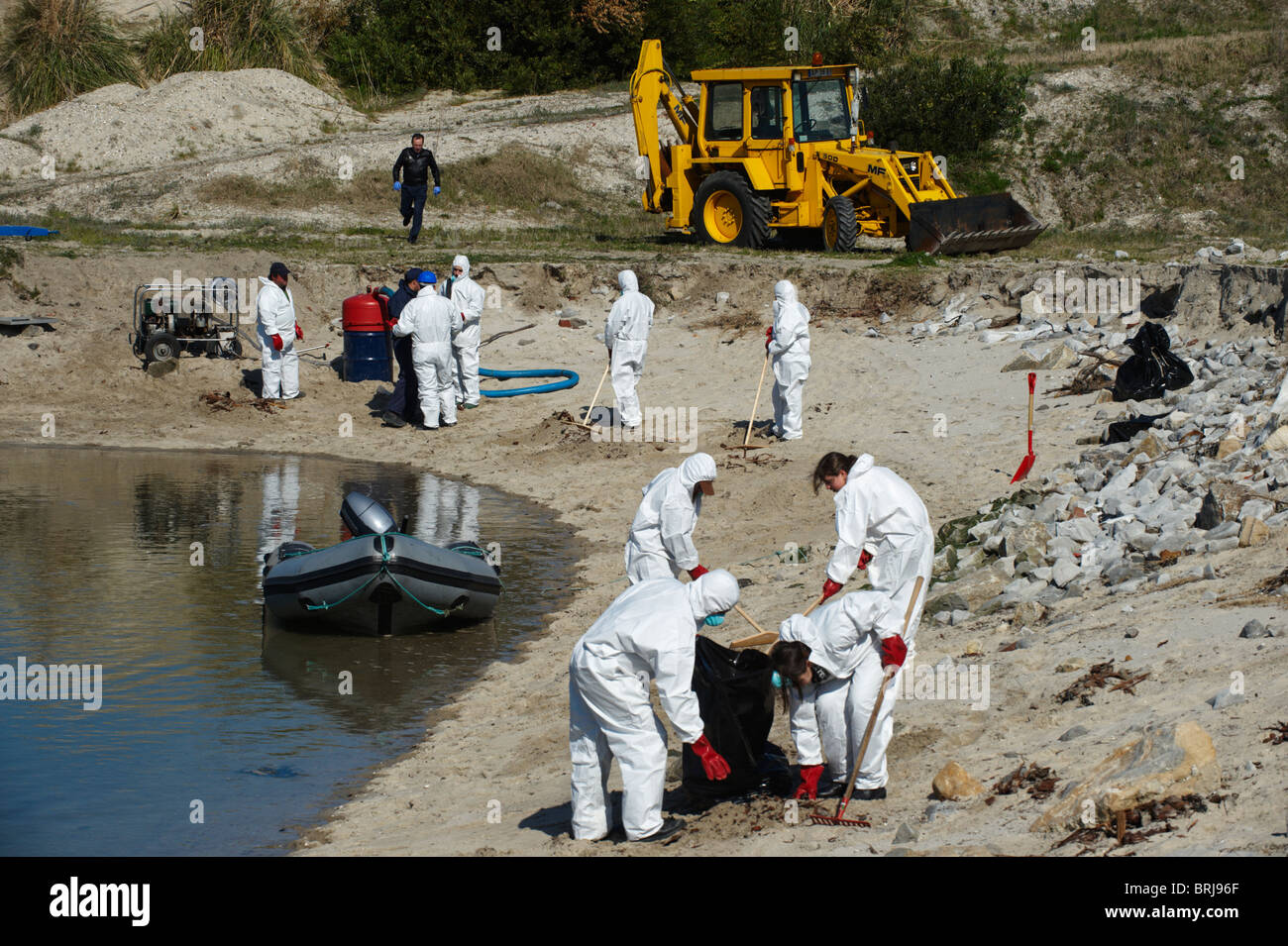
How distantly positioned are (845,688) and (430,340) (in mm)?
11290

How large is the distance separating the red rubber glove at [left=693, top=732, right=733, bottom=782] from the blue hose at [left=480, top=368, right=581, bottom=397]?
12.6 meters

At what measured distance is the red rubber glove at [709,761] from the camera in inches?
246

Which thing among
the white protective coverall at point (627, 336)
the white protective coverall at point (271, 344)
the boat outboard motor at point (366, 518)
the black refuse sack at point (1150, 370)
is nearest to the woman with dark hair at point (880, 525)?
the boat outboard motor at point (366, 518)

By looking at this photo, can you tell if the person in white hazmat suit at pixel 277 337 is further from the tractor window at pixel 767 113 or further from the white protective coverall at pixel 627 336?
the tractor window at pixel 767 113

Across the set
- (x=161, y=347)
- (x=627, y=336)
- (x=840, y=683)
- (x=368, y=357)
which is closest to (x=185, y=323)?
(x=161, y=347)

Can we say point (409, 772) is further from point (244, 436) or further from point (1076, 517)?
point (244, 436)

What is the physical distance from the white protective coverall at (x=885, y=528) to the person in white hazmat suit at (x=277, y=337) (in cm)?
1178

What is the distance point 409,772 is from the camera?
26.2 ft

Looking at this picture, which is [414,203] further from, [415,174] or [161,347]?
[161,347]

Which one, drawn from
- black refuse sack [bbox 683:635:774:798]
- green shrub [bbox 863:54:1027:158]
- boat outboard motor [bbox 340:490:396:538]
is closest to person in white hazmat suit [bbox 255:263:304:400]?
boat outboard motor [bbox 340:490:396:538]

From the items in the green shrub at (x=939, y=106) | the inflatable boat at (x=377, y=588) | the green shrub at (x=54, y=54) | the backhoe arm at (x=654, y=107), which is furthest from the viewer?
the green shrub at (x=54, y=54)

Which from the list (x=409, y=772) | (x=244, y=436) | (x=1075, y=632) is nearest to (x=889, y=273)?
(x=244, y=436)

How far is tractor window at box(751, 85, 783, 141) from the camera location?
21.7 metres

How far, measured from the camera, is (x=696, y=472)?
8117mm
